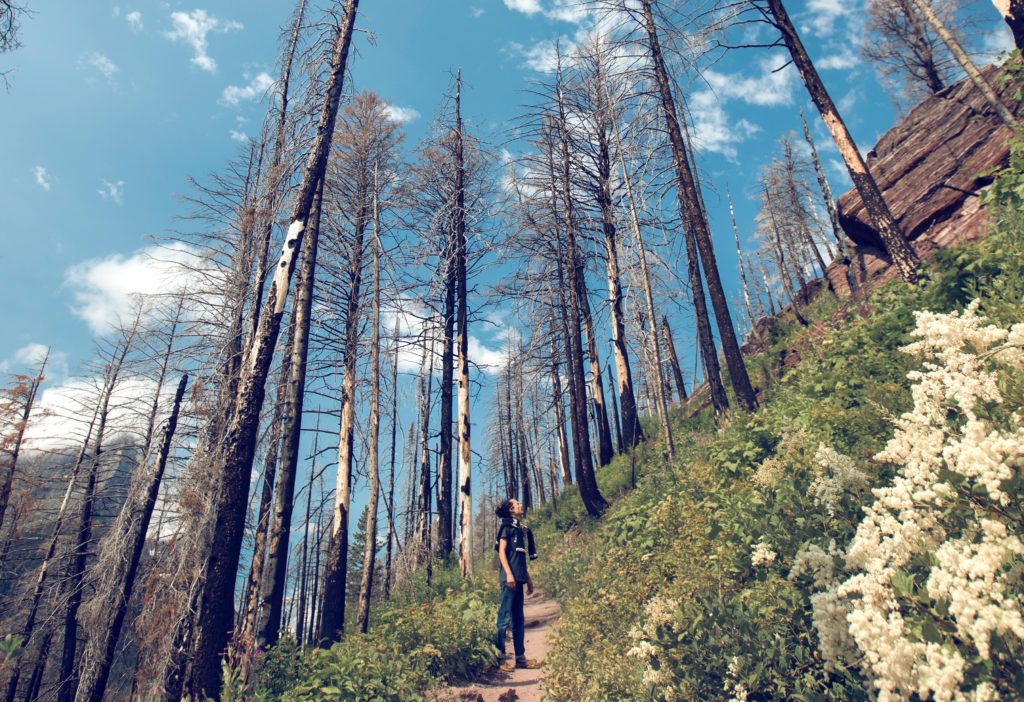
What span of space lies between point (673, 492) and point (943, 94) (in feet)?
53.7

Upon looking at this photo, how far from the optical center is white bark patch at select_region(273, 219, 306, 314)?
5.93m

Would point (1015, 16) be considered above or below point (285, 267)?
above

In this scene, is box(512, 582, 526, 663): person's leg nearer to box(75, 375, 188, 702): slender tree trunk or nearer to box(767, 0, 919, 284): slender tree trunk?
box(767, 0, 919, 284): slender tree trunk

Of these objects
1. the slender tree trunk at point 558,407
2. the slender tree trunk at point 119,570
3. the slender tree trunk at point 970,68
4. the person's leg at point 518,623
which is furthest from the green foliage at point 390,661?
the slender tree trunk at point 970,68

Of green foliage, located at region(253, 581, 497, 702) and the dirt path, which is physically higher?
green foliage, located at region(253, 581, 497, 702)

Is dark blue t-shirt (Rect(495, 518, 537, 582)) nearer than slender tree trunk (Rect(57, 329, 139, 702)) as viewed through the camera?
Yes

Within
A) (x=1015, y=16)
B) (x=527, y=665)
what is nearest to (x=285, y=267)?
(x=527, y=665)

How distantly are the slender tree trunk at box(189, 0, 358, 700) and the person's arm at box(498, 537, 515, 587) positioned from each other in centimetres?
306

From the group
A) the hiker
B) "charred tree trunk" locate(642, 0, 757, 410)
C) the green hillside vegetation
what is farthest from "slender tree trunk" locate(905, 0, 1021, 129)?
the hiker

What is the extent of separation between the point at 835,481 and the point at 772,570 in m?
0.91

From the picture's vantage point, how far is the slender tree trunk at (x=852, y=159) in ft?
25.7

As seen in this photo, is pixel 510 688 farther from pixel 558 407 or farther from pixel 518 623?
pixel 558 407

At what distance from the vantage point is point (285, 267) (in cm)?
612

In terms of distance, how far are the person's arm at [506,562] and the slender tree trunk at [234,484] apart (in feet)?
10.1
